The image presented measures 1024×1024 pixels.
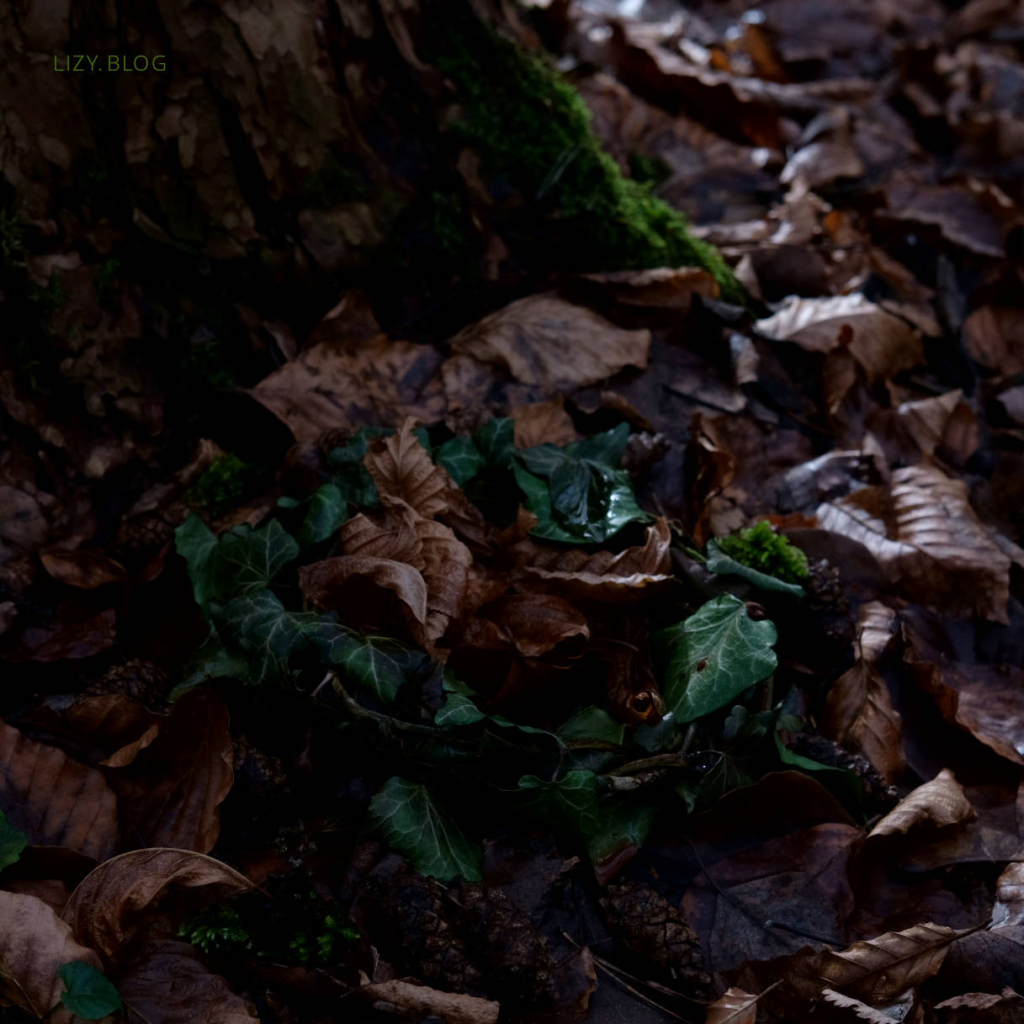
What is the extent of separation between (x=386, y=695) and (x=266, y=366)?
4.12 feet

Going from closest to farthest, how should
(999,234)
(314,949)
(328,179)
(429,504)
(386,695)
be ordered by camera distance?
(314,949) → (386,695) → (429,504) → (328,179) → (999,234)

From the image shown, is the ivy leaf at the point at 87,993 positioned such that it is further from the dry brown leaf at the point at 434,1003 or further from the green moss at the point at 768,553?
the green moss at the point at 768,553

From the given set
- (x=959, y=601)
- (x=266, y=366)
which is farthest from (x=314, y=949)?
(x=959, y=601)

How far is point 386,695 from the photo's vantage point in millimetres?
1812

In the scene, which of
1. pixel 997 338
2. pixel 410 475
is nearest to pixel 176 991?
pixel 410 475

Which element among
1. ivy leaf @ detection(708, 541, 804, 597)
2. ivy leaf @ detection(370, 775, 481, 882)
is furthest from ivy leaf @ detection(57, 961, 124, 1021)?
ivy leaf @ detection(708, 541, 804, 597)

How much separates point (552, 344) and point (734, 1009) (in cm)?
187

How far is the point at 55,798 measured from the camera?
1784 mm

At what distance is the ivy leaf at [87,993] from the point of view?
143 cm

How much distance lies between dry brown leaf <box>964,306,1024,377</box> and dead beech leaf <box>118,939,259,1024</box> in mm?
3286

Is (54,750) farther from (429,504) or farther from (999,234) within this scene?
(999,234)

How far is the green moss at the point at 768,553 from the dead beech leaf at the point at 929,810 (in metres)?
0.58

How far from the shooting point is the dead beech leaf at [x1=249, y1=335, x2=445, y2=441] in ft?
8.14

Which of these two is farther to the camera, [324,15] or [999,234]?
[999,234]
